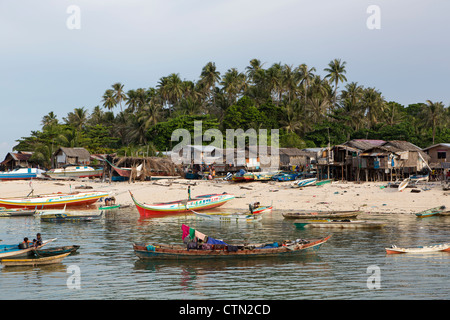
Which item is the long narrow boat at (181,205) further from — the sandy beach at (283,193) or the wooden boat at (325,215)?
the wooden boat at (325,215)

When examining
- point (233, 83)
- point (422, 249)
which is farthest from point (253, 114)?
point (422, 249)

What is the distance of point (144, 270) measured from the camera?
22.0 m

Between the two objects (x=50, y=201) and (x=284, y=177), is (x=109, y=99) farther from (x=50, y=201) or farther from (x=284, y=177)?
A: (x=50, y=201)

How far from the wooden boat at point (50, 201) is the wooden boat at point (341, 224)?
22.0 metres

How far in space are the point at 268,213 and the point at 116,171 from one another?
30978mm

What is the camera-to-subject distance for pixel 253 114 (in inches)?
3745

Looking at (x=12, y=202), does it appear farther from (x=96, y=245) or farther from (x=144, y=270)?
(x=144, y=270)

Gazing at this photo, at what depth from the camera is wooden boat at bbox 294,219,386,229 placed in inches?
1292

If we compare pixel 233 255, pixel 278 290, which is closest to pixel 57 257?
pixel 233 255

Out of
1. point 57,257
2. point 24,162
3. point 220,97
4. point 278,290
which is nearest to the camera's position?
point 278,290

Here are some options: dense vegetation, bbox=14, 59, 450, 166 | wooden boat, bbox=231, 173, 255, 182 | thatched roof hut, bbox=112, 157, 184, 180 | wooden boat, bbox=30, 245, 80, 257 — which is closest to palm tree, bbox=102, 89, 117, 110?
dense vegetation, bbox=14, 59, 450, 166

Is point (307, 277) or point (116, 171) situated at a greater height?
point (116, 171)

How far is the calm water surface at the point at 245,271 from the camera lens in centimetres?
1828

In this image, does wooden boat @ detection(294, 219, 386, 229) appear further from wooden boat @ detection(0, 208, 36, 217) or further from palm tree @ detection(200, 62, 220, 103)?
palm tree @ detection(200, 62, 220, 103)
